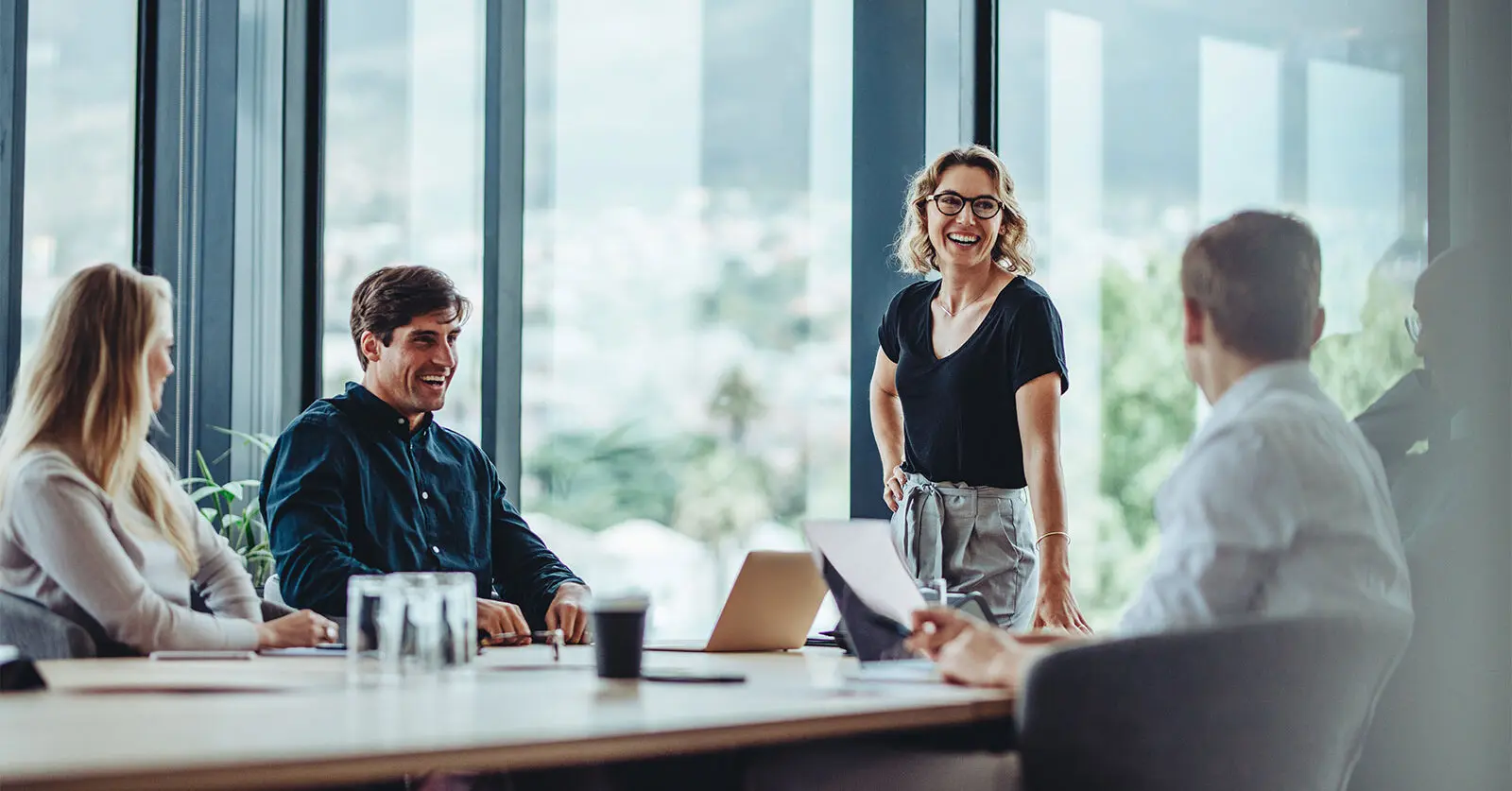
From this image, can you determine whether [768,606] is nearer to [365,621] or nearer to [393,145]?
[365,621]

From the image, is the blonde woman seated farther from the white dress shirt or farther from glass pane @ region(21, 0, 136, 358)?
glass pane @ region(21, 0, 136, 358)

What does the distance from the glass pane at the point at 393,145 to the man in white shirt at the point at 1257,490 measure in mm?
3551

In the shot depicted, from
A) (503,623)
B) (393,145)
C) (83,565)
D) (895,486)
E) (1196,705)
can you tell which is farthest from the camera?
(393,145)

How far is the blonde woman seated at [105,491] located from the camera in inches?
82.1

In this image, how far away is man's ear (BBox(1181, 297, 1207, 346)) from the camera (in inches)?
70.7

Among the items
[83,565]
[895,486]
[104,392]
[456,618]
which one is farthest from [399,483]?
[456,618]

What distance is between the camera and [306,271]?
5070mm

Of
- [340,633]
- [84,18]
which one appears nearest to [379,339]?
[340,633]

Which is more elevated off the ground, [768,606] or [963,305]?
[963,305]

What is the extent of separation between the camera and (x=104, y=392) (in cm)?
222

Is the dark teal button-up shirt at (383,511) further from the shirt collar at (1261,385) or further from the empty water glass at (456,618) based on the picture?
the shirt collar at (1261,385)

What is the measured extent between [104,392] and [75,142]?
8.19 feet

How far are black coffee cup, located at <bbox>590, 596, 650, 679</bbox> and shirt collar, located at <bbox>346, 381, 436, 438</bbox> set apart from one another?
134 centimetres

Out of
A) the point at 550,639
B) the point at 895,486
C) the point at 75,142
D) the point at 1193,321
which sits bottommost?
the point at 550,639
